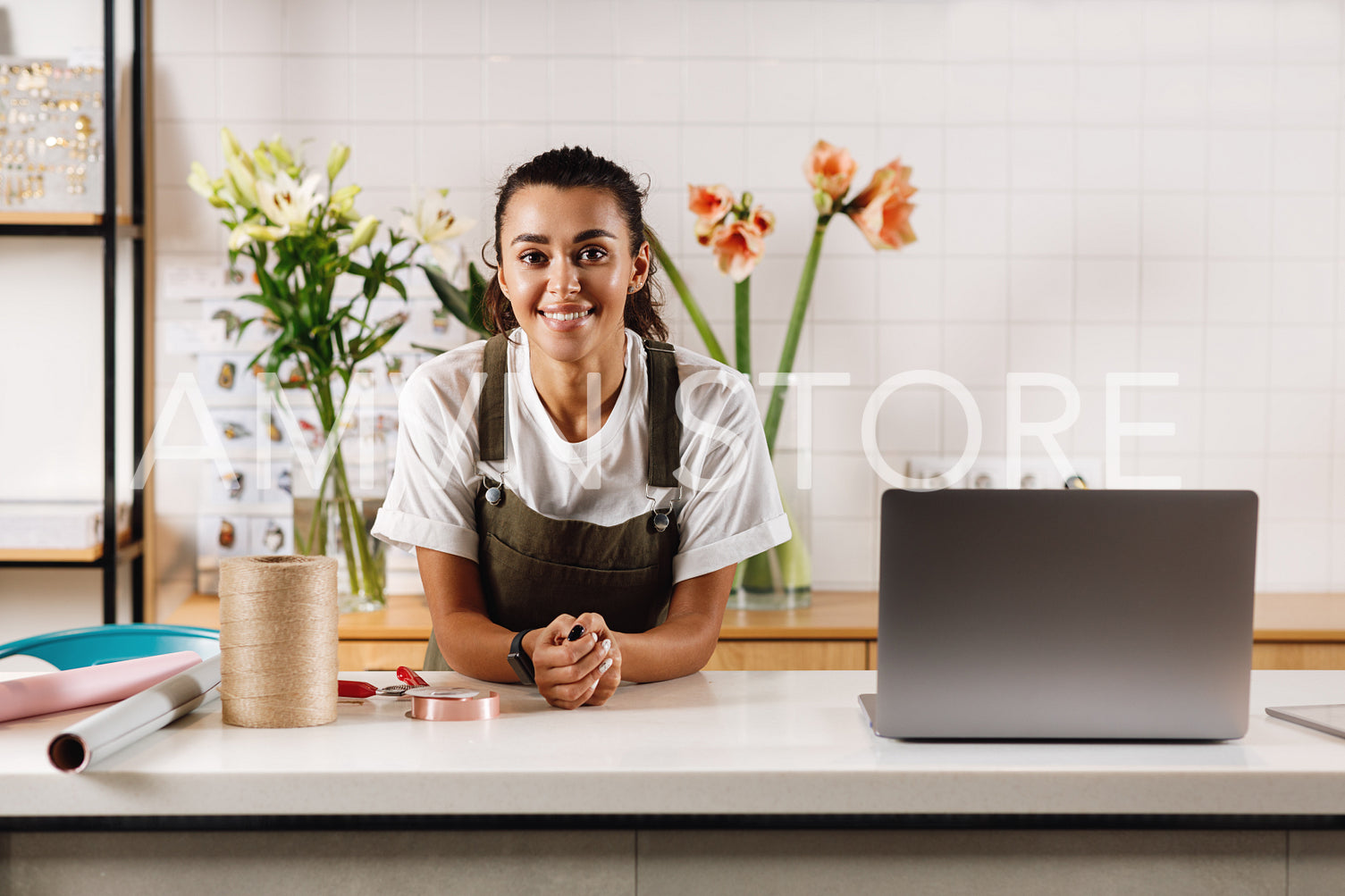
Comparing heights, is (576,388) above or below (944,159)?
below

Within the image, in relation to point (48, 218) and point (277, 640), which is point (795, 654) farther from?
point (48, 218)

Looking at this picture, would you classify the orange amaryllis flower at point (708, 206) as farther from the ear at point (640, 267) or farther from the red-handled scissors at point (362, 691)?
the red-handled scissors at point (362, 691)

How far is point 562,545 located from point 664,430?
0.70ft

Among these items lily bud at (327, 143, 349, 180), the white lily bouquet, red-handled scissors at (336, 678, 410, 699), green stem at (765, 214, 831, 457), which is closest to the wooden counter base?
the white lily bouquet

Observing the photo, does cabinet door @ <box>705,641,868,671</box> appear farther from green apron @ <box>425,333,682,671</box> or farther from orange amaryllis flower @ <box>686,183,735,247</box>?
orange amaryllis flower @ <box>686,183,735,247</box>

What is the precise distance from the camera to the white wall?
2555 mm

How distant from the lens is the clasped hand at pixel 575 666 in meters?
1.04

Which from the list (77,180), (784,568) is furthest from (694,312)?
(77,180)

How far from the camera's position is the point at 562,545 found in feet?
4.85

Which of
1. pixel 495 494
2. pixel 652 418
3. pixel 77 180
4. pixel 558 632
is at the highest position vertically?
pixel 77 180

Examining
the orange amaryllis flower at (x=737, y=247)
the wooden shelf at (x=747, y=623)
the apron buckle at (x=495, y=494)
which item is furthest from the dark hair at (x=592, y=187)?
the wooden shelf at (x=747, y=623)

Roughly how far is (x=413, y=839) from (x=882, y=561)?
0.43 metres

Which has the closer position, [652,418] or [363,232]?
[652,418]

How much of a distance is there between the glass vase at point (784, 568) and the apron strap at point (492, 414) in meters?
0.98
